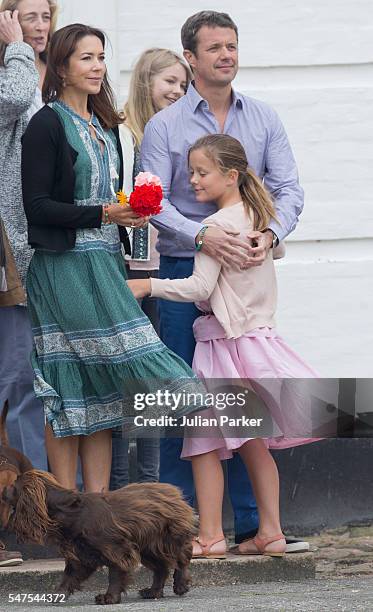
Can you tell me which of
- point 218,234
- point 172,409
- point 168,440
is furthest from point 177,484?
point 218,234

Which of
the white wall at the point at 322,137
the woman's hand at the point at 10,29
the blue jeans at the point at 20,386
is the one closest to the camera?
the woman's hand at the point at 10,29

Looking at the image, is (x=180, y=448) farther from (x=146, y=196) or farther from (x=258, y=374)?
(x=146, y=196)

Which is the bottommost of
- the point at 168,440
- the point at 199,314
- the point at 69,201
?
the point at 168,440

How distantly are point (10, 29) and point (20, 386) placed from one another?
1336mm

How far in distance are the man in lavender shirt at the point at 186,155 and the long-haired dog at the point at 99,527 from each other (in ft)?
2.93

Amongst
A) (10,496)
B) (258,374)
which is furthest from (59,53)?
(10,496)

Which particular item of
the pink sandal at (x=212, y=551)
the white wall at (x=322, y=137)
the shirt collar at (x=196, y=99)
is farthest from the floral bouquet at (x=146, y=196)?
the white wall at (x=322, y=137)

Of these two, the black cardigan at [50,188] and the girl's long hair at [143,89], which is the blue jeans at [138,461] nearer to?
the black cardigan at [50,188]

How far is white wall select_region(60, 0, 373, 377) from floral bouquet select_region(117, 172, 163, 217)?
1.97 meters

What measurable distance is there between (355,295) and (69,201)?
2226 millimetres

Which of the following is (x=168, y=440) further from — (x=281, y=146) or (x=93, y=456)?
(x=281, y=146)

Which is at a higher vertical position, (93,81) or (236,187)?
(93,81)

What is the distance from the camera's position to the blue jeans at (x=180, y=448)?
21.0 feet

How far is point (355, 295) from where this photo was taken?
25.8 feet
